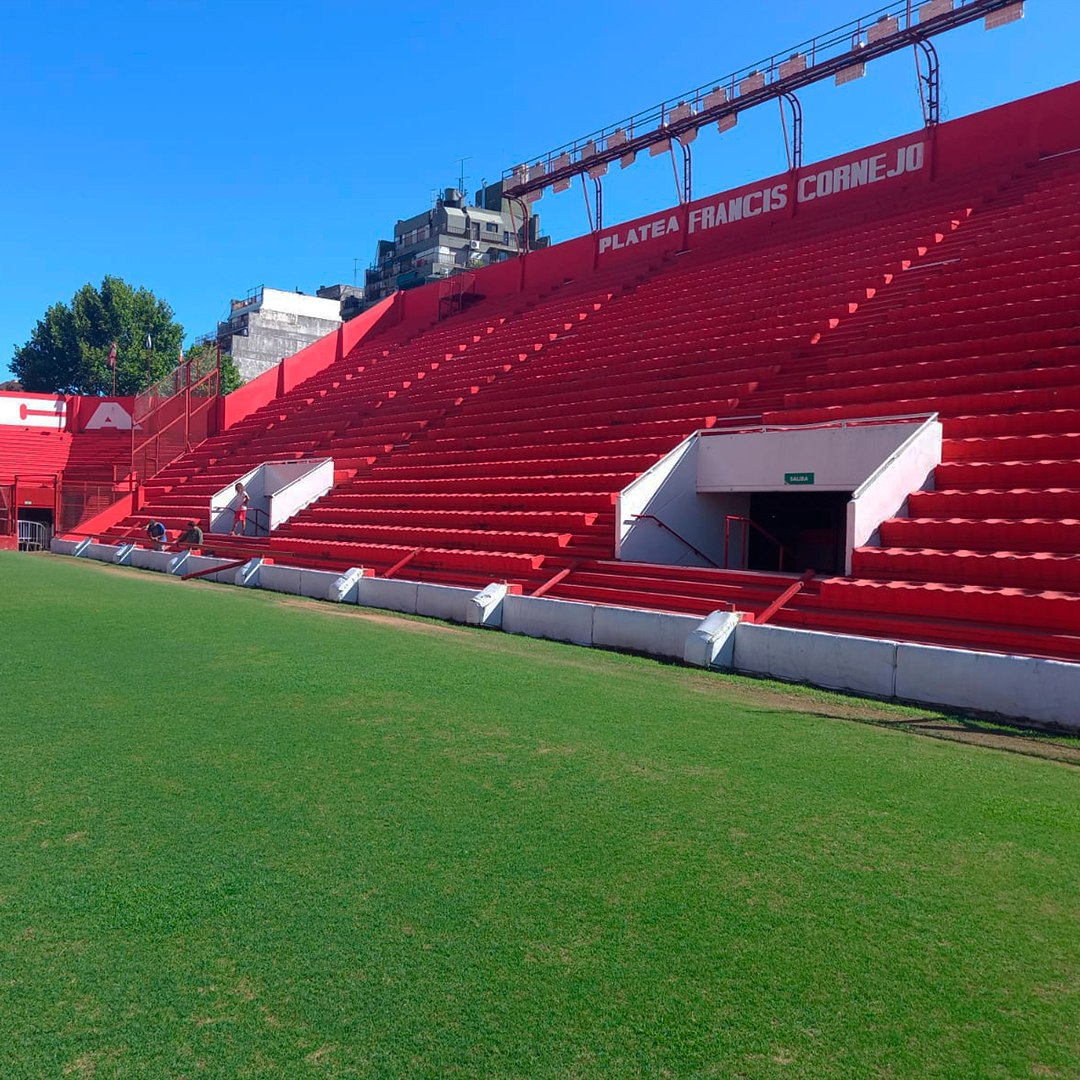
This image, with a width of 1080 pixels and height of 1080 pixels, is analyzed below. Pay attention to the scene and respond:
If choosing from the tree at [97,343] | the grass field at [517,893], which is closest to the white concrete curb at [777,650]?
the grass field at [517,893]

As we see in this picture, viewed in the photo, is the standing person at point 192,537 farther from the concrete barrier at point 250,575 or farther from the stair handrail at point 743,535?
the stair handrail at point 743,535

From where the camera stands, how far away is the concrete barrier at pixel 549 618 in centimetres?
1088

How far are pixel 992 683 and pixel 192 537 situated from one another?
58.0ft

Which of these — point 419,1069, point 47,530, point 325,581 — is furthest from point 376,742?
point 47,530

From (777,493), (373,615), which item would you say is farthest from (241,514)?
(777,493)

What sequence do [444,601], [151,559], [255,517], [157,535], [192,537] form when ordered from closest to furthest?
[444,601], [151,559], [192,537], [255,517], [157,535]

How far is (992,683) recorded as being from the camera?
7281 mm

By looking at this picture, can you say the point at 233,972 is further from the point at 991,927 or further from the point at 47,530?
the point at 47,530

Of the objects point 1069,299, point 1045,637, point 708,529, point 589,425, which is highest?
point 1069,299

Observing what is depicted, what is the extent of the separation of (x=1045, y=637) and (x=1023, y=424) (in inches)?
144

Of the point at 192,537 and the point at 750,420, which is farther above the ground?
the point at 750,420

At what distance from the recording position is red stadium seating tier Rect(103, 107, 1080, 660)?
9.38 meters

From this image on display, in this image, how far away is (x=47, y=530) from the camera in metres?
28.0

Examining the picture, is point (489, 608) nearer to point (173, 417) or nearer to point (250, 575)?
point (250, 575)
